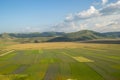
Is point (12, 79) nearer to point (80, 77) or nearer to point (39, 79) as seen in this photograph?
point (39, 79)

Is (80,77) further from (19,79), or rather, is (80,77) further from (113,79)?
(19,79)

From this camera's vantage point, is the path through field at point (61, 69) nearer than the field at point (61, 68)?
Yes

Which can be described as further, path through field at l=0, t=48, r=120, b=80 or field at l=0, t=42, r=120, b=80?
field at l=0, t=42, r=120, b=80

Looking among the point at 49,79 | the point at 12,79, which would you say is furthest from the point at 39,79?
the point at 12,79

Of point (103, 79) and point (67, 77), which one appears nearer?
point (103, 79)

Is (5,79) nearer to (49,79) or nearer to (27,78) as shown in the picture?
(27,78)

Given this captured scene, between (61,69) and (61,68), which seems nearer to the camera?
(61,69)

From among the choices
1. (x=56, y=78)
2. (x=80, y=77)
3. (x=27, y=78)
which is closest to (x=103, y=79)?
(x=80, y=77)
